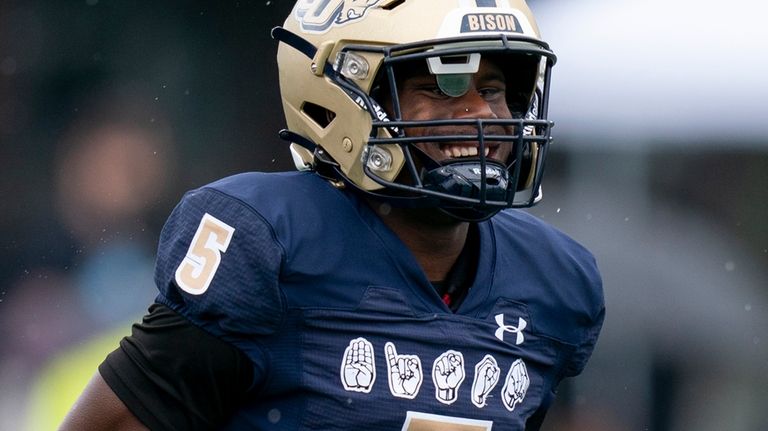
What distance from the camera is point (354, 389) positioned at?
5.68 feet

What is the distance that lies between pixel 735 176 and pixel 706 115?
0.18m

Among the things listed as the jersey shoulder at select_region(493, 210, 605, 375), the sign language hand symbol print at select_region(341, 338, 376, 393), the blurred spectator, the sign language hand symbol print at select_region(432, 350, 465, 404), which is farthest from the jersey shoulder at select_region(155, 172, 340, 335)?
the blurred spectator

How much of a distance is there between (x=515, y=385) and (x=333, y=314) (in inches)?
13.0

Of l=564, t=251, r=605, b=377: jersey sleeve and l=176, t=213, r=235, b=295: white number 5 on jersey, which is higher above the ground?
l=176, t=213, r=235, b=295: white number 5 on jersey

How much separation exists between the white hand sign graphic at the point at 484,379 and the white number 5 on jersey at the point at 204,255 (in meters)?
0.42

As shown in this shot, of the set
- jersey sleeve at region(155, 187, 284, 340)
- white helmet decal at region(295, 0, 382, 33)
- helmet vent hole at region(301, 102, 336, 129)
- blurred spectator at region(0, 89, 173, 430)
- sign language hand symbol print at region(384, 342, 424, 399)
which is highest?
white helmet decal at region(295, 0, 382, 33)

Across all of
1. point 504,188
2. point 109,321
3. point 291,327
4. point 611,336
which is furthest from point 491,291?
point 109,321

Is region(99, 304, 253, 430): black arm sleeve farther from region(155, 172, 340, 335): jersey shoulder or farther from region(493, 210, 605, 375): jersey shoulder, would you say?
region(493, 210, 605, 375): jersey shoulder

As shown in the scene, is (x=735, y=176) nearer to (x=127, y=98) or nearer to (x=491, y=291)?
(x=491, y=291)

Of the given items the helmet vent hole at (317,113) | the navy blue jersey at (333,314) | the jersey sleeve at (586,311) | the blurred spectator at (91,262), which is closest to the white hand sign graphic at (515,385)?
the navy blue jersey at (333,314)

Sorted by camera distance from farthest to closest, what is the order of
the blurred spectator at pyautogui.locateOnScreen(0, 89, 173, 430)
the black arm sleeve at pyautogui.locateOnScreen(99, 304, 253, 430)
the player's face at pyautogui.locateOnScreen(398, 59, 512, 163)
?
the blurred spectator at pyautogui.locateOnScreen(0, 89, 173, 430) → the player's face at pyautogui.locateOnScreen(398, 59, 512, 163) → the black arm sleeve at pyautogui.locateOnScreen(99, 304, 253, 430)

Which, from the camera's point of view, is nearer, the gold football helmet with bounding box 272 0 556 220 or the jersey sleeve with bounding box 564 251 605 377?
the gold football helmet with bounding box 272 0 556 220

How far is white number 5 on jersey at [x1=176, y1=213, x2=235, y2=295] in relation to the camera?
1.71 metres

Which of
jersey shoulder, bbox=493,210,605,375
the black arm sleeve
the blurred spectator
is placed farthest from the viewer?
the blurred spectator
